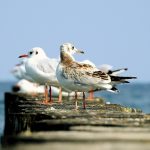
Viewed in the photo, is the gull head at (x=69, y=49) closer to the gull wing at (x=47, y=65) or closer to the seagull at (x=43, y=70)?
the seagull at (x=43, y=70)

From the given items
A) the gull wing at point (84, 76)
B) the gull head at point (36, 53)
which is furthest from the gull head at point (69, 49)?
the gull head at point (36, 53)

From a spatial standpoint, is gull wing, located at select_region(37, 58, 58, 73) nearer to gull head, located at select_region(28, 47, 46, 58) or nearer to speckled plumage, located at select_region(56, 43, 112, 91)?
gull head, located at select_region(28, 47, 46, 58)

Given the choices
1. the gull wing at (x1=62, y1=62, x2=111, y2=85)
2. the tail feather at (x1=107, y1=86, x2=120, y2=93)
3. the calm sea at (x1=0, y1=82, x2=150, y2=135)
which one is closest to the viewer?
the gull wing at (x1=62, y1=62, x2=111, y2=85)

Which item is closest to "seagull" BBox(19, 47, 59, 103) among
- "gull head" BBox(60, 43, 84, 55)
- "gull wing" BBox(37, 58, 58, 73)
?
"gull wing" BBox(37, 58, 58, 73)

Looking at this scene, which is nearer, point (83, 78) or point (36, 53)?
point (83, 78)

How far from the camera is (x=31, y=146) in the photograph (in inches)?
198

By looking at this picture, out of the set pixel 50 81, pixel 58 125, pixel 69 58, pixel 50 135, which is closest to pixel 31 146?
pixel 50 135

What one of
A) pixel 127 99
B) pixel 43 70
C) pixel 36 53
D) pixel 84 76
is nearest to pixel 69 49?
pixel 84 76

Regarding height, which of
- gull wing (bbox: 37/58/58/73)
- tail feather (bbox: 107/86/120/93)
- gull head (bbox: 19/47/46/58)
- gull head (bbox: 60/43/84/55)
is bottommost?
tail feather (bbox: 107/86/120/93)

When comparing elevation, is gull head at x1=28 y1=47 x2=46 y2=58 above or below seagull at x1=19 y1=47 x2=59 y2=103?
above

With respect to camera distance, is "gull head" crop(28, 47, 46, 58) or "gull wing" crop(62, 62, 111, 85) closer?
"gull wing" crop(62, 62, 111, 85)

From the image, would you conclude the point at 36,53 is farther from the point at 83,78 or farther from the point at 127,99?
the point at 127,99

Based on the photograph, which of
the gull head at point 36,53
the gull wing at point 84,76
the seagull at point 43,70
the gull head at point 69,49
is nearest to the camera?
the gull wing at point 84,76

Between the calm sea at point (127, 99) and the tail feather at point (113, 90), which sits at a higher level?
the calm sea at point (127, 99)
